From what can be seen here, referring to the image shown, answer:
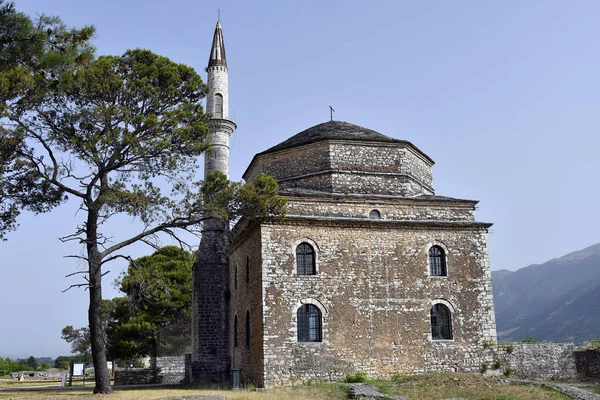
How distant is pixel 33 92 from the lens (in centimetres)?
1546

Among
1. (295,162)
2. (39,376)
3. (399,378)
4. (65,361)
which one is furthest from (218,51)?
(65,361)

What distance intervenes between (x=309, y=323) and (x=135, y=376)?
1314cm

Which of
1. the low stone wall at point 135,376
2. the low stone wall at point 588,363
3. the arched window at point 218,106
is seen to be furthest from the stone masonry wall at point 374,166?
the low stone wall at point 135,376

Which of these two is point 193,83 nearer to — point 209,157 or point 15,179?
point 15,179

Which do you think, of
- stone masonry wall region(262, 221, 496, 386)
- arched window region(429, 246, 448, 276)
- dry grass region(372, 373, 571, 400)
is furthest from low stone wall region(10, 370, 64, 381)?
arched window region(429, 246, 448, 276)

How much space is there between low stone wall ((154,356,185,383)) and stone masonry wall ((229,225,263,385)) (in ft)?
18.6

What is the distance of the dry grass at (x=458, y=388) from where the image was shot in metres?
15.9

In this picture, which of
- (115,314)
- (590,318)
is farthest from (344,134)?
(590,318)

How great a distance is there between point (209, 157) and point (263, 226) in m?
8.29

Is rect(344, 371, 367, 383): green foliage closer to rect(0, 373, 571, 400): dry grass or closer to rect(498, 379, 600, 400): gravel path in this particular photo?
rect(0, 373, 571, 400): dry grass

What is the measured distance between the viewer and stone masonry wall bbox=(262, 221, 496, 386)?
18.4 m

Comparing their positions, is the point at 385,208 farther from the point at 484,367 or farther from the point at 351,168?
the point at 484,367

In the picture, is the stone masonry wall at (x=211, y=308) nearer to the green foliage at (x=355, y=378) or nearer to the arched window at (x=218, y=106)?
the arched window at (x=218, y=106)

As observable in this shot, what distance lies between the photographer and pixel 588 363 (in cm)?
2183
